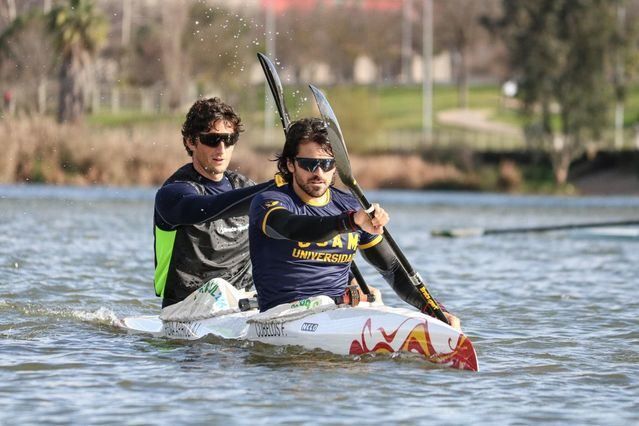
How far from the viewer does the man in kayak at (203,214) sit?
9.55 m

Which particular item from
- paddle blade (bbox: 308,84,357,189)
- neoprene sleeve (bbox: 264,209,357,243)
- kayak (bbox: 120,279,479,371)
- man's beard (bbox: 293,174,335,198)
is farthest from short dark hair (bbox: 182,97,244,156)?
kayak (bbox: 120,279,479,371)

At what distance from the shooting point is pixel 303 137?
8867 mm

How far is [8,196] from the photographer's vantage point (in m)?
37.1

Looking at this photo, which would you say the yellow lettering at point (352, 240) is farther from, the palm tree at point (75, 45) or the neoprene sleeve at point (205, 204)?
the palm tree at point (75, 45)

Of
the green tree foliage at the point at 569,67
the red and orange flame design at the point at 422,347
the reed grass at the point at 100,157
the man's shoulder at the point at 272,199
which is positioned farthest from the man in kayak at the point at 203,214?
the green tree foliage at the point at 569,67

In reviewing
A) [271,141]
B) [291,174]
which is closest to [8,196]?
[271,141]

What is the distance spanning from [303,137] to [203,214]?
1047 millimetres

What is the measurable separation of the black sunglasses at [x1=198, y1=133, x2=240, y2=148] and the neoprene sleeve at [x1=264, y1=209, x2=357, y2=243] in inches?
48.1

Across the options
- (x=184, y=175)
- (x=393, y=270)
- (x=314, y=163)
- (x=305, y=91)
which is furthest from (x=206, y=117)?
(x=305, y=91)

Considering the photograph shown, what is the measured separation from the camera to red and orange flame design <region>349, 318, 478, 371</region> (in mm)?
9031

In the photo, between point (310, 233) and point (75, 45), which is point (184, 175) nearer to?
point (310, 233)

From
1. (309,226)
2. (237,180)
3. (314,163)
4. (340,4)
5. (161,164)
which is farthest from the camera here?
(340,4)

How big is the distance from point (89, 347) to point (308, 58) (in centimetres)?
7414

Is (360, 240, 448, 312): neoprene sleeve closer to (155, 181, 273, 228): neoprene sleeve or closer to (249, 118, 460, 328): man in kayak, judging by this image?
(249, 118, 460, 328): man in kayak
